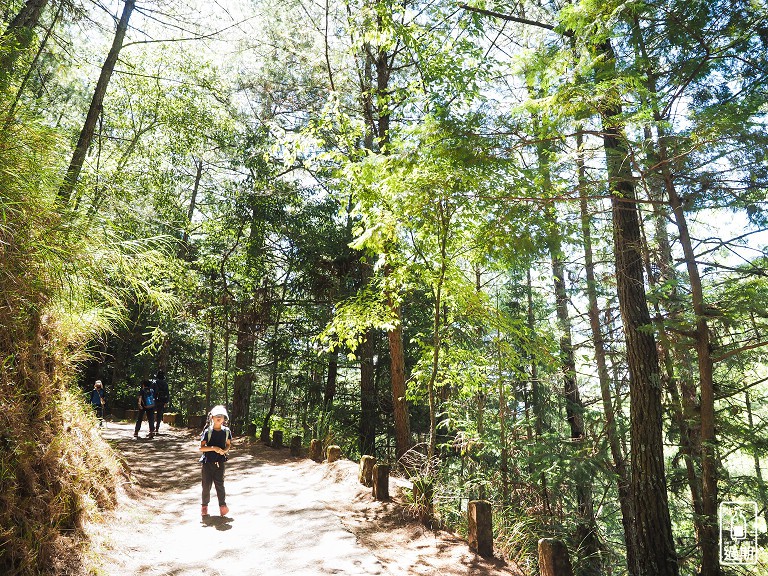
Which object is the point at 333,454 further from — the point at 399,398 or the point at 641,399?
the point at 641,399

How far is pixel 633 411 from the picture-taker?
6426mm

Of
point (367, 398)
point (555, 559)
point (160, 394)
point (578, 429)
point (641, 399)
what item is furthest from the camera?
point (367, 398)

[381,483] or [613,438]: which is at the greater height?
[613,438]

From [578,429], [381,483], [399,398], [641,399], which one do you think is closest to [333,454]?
[399,398]

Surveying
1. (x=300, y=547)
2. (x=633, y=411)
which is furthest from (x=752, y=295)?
(x=300, y=547)

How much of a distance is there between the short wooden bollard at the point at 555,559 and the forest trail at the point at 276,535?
32.1 inches

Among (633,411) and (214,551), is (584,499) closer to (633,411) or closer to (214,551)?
(633,411)

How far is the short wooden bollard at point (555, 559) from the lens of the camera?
12.7ft

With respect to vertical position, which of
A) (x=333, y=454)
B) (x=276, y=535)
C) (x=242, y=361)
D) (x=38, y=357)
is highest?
(x=242, y=361)

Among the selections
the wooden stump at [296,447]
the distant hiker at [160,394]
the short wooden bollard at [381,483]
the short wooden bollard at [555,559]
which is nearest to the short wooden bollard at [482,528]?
the short wooden bollard at [555,559]

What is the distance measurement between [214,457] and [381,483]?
2.34m

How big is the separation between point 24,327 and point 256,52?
448 inches

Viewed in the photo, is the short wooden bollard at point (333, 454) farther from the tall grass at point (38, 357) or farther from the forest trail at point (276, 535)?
the tall grass at point (38, 357)

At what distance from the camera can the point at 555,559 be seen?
3.89 meters
